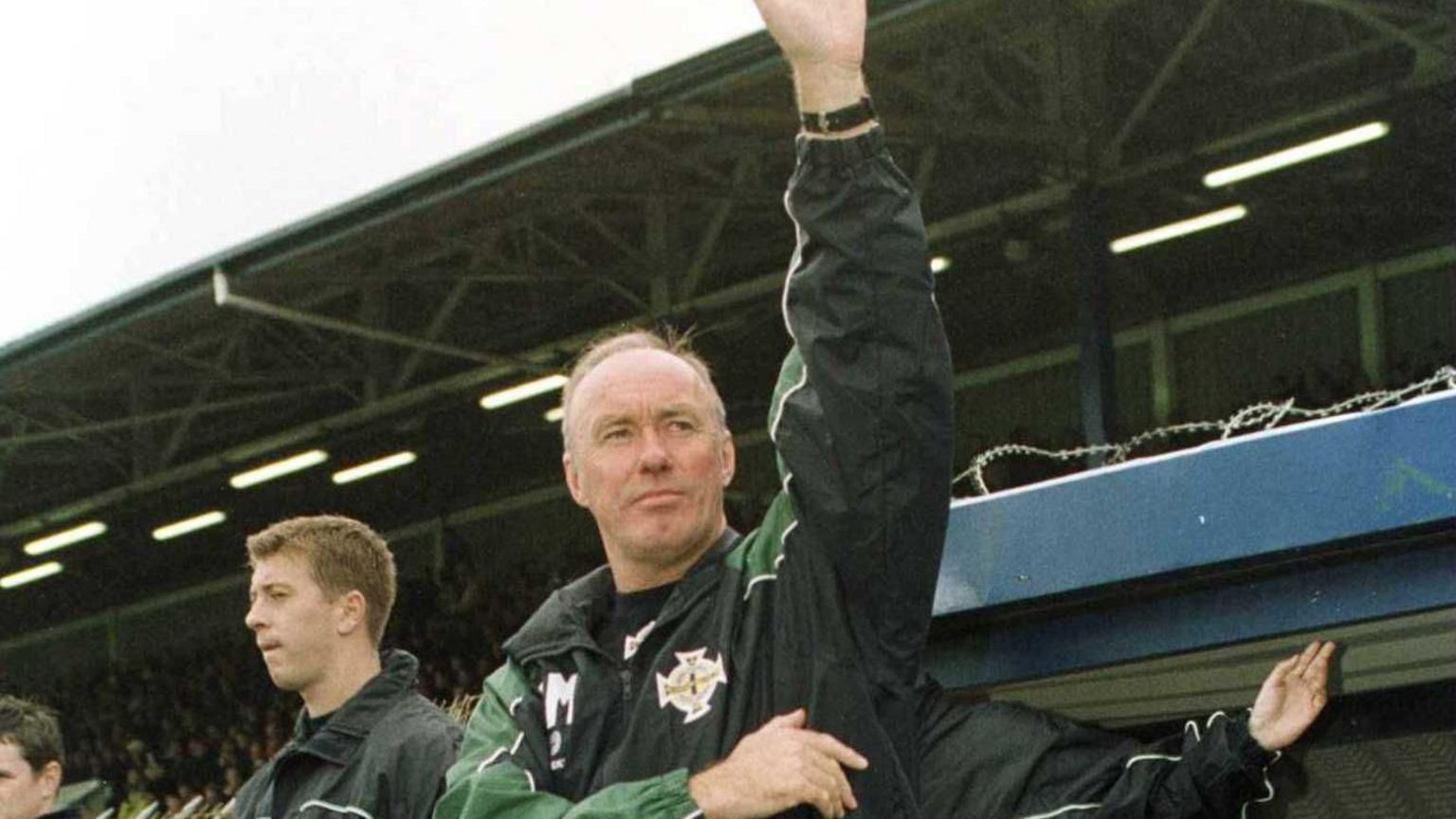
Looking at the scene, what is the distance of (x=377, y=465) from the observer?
2191cm

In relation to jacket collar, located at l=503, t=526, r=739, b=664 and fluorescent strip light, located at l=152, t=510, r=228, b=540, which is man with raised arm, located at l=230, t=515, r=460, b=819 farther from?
fluorescent strip light, located at l=152, t=510, r=228, b=540

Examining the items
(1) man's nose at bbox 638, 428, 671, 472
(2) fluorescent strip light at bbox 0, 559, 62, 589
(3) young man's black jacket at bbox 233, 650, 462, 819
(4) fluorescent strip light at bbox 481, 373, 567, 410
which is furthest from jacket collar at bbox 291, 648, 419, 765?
(2) fluorescent strip light at bbox 0, 559, 62, 589

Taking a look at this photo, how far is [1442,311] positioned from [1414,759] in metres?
13.8

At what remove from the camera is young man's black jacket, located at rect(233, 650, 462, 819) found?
3.92 metres

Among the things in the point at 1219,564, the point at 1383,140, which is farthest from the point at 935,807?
the point at 1383,140

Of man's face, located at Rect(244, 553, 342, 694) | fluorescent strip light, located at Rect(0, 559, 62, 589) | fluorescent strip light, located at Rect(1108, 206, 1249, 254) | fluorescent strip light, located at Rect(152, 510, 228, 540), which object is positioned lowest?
man's face, located at Rect(244, 553, 342, 694)

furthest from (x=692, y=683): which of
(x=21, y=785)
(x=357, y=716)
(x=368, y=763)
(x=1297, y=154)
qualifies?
(x=1297, y=154)

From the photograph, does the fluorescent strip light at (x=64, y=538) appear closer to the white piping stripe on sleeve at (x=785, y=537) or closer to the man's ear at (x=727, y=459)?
the man's ear at (x=727, y=459)

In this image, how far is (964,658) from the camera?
9.57 feet

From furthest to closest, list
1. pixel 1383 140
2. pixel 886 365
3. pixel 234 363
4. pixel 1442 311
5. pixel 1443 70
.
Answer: pixel 234 363 → pixel 1442 311 → pixel 1383 140 → pixel 1443 70 → pixel 886 365

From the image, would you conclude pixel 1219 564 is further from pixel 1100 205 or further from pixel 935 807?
pixel 1100 205

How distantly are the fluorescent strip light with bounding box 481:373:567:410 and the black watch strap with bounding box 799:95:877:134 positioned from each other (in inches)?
609

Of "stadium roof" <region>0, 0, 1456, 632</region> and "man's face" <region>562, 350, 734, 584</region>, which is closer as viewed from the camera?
"man's face" <region>562, 350, 734, 584</region>

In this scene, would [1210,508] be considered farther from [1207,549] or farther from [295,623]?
[295,623]
